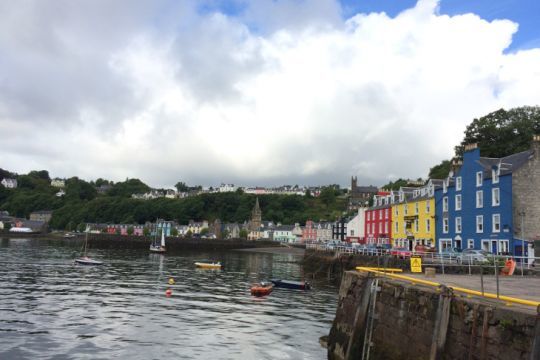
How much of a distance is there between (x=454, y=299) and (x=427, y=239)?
49539 millimetres

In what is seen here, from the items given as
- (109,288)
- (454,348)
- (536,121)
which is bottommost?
(109,288)

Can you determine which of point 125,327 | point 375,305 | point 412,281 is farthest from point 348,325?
point 125,327

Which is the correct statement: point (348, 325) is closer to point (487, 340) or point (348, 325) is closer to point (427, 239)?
point (487, 340)

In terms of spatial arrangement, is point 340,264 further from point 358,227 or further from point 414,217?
point 358,227

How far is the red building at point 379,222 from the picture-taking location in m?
74.5

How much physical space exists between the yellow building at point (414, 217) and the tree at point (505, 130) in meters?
16.5

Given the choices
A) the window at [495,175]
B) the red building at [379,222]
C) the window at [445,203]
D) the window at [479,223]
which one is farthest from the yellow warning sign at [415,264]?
the red building at [379,222]

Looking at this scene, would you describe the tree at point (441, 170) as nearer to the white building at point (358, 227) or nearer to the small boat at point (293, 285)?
the white building at point (358, 227)

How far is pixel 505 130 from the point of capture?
7612 centimetres

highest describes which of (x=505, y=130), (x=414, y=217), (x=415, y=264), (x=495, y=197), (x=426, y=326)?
(x=505, y=130)

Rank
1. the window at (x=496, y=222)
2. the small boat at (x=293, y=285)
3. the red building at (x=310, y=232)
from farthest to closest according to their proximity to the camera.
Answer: the red building at (x=310, y=232) < the window at (x=496, y=222) < the small boat at (x=293, y=285)

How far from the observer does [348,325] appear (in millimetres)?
19906

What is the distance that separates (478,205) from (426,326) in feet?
129

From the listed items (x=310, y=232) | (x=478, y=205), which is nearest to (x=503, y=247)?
(x=478, y=205)
